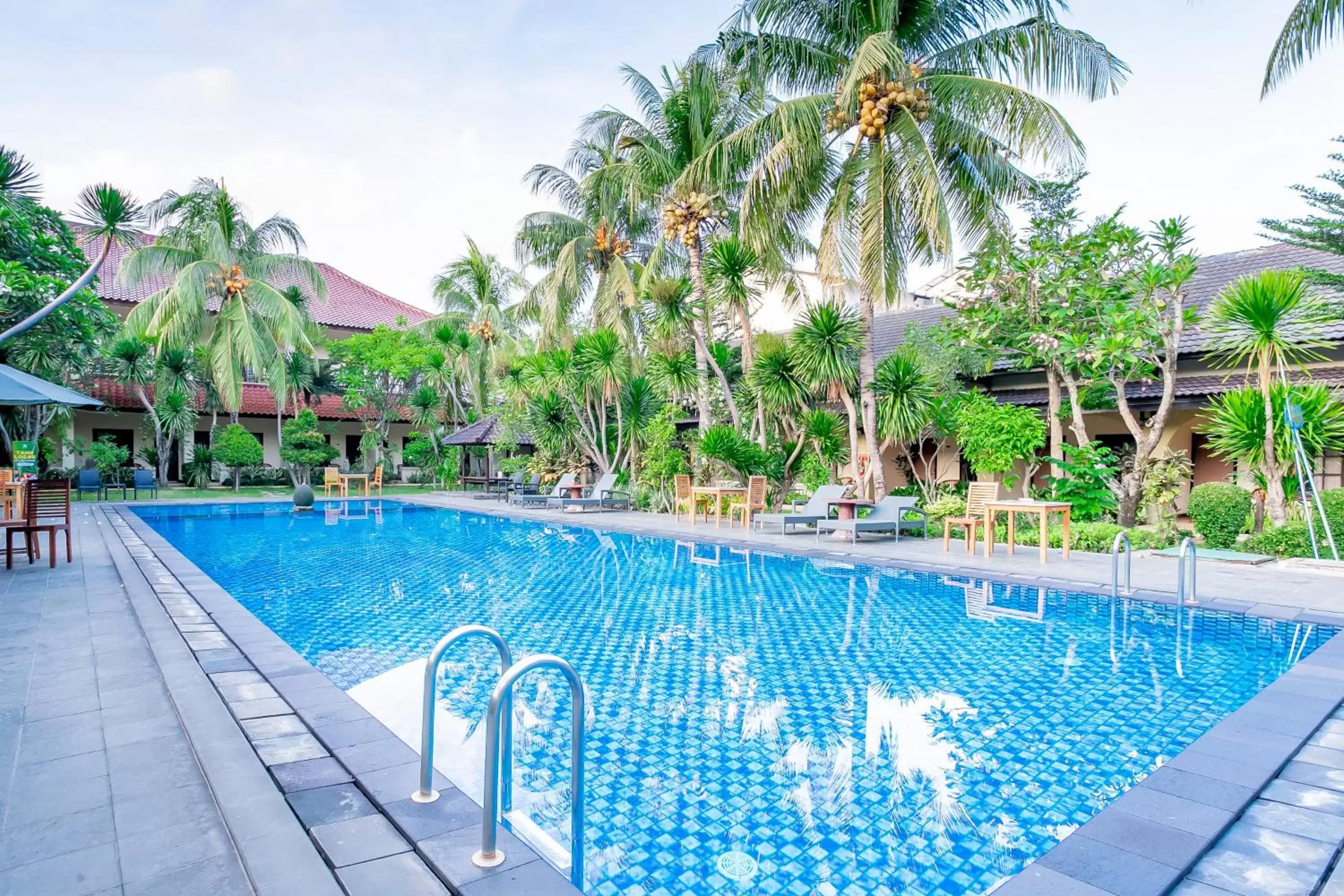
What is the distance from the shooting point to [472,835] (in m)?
2.76

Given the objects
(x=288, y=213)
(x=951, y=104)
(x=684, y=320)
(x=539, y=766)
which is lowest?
(x=539, y=766)

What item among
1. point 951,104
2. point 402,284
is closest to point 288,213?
point 402,284

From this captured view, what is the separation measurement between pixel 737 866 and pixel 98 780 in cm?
269

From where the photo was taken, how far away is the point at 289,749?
3.56m

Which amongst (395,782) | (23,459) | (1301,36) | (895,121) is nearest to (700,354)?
(895,121)

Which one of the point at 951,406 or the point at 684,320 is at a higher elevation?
the point at 684,320

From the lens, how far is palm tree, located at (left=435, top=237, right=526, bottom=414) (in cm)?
2858

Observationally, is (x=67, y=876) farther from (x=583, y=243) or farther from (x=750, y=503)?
(x=583, y=243)

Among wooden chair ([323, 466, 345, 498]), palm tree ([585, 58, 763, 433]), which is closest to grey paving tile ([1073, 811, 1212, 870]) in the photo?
palm tree ([585, 58, 763, 433])

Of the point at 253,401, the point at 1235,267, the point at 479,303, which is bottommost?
the point at 253,401

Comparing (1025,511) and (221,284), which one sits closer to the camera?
(1025,511)

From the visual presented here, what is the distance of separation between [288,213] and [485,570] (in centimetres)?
2177

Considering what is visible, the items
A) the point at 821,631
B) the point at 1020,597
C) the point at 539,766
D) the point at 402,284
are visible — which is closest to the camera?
the point at 539,766

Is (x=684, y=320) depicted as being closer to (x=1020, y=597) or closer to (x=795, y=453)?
(x=795, y=453)
